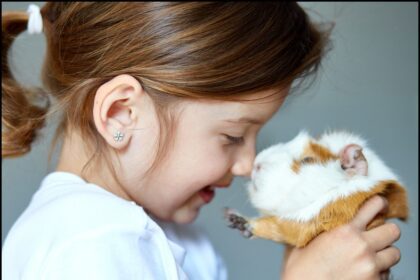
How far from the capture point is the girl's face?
0.76 metres

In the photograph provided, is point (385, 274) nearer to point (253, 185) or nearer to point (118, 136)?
point (253, 185)

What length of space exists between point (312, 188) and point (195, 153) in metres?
0.18

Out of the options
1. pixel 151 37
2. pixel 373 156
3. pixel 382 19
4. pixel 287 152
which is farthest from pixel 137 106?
pixel 382 19

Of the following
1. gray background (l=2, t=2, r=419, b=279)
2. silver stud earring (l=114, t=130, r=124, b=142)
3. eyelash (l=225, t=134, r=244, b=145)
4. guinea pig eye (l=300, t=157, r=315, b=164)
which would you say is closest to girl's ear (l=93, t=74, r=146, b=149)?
silver stud earring (l=114, t=130, r=124, b=142)

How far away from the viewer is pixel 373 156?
0.83 metres

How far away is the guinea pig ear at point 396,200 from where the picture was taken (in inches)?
31.7

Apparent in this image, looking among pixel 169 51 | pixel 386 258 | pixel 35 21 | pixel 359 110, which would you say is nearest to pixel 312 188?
pixel 386 258

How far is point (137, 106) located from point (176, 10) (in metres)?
0.15

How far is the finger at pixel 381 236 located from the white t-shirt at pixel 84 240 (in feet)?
0.90

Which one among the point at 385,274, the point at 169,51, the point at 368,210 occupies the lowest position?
the point at 385,274

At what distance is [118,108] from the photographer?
765 millimetres

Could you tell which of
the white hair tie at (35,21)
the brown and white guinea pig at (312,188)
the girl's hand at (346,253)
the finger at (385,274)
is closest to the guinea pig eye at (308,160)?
the brown and white guinea pig at (312,188)

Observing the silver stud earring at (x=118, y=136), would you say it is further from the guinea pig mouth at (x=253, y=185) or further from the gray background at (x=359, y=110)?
the gray background at (x=359, y=110)

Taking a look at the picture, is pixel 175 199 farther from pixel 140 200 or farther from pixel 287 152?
pixel 287 152
